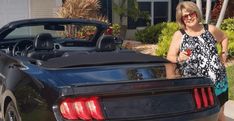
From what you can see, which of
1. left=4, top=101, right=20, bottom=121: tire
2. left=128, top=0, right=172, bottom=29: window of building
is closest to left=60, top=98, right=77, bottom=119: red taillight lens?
left=4, top=101, right=20, bottom=121: tire

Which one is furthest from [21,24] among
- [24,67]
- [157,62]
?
[157,62]

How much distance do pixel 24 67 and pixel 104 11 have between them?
45.5ft

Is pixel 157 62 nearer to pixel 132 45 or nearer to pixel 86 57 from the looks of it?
pixel 86 57

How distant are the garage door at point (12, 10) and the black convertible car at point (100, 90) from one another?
1194 cm

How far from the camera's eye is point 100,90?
12.0ft

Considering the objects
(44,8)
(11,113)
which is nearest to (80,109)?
(11,113)

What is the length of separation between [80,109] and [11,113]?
123 cm

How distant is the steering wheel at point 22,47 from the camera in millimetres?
5330

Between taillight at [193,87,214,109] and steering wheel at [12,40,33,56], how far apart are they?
209 cm

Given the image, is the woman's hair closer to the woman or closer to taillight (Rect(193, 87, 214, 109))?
the woman

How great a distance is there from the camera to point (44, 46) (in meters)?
5.26

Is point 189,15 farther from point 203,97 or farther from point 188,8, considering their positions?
point 203,97

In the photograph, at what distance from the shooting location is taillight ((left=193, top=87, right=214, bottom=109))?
4062 millimetres

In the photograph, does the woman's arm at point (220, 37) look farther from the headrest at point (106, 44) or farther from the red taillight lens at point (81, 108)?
the red taillight lens at point (81, 108)
